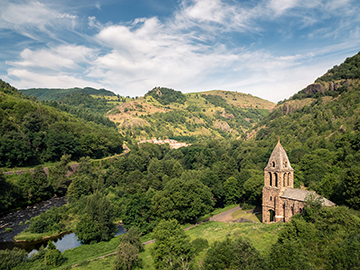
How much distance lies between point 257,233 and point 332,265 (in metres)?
14.3

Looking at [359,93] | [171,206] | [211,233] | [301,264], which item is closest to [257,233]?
[211,233]

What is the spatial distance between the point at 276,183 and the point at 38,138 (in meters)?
74.1

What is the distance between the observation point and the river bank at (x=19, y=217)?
4388 centimetres

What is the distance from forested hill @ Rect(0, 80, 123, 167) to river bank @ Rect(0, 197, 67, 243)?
53.5ft

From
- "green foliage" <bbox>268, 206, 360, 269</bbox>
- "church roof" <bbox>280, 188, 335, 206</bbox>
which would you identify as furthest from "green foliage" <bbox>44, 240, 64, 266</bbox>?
"church roof" <bbox>280, 188, 335, 206</bbox>

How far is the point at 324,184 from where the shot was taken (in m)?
39.9

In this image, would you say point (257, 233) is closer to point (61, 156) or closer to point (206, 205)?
point (206, 205)

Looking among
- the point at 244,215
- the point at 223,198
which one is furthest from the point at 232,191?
the point at 244,215

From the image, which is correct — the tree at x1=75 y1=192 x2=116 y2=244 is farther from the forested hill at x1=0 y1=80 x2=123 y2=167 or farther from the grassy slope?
the forested hill at x1=0 y1=80 x2=123 y2=167

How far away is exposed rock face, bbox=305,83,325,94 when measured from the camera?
113m

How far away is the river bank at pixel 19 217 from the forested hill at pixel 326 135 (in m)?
55.1

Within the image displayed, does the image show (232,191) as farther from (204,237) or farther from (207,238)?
(207,238)

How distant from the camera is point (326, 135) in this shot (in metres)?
76.9

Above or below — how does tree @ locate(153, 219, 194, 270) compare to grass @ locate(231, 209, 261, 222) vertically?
above
